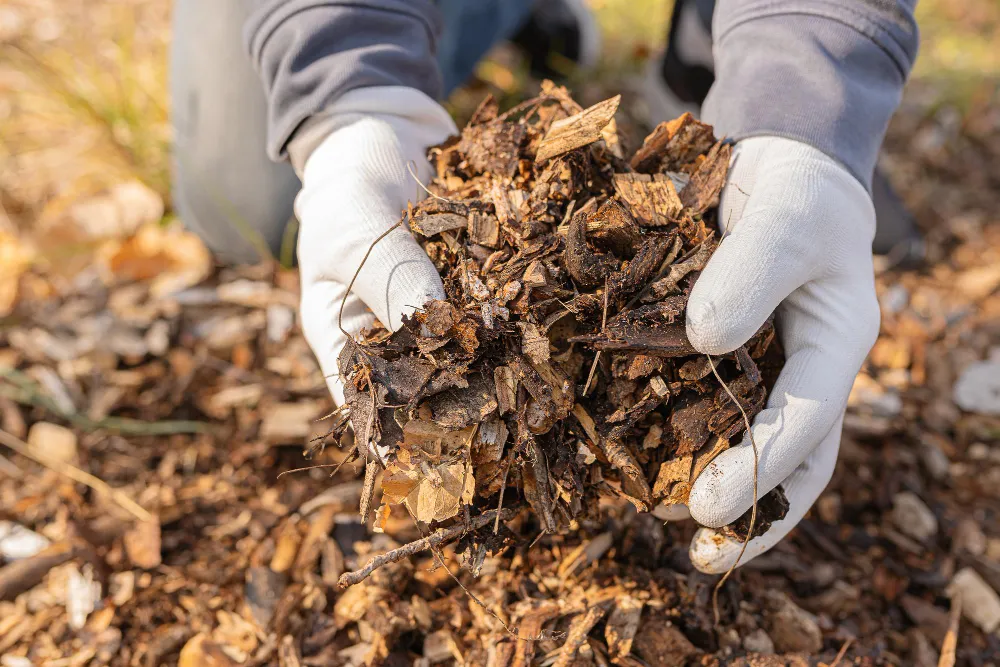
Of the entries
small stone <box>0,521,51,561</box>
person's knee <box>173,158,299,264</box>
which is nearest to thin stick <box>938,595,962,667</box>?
small stone <box>0,521,51,561</box>

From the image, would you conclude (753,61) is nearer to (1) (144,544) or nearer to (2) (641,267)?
(2) (641,267)

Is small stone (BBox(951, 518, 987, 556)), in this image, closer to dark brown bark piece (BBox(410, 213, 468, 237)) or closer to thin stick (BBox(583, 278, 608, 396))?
thin stick (BBox(583, 278, 608, 396))

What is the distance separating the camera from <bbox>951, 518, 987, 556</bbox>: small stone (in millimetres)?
2207

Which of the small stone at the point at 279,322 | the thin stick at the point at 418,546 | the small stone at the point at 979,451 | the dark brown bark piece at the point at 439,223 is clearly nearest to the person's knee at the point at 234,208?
the small stone at the point at 279,322

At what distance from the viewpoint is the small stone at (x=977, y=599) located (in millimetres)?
2020

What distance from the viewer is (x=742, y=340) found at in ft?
5.00

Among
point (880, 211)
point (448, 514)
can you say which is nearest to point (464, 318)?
point (448, 514)

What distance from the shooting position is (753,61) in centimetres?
202

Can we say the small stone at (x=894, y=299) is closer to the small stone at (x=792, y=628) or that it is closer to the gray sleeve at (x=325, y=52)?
the small stone at (x=792, y=628)

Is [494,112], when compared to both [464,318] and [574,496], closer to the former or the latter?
[464,318]

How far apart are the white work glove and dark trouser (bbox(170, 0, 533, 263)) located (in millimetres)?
1024

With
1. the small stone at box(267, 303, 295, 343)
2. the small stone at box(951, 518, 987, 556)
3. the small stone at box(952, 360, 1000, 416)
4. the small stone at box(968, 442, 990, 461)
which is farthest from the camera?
the small stone at box(267, 303, 295, 343)

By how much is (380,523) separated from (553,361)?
1.79ft

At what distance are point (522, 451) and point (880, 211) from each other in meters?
2.72
